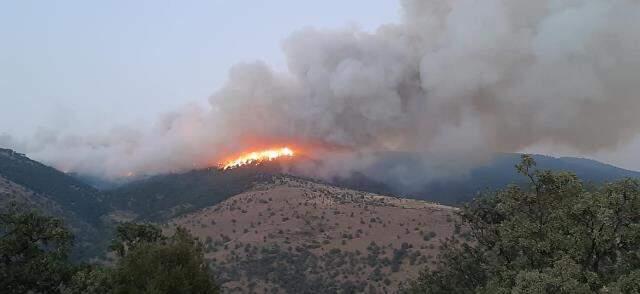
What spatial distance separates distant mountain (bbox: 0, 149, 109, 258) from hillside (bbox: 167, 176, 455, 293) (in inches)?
521

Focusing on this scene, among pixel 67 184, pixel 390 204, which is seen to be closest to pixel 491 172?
pixel 390 204

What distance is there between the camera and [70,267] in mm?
23484

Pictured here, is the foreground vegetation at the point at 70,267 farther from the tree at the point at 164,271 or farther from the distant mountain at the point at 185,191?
the distant mountain at the point at 185,191

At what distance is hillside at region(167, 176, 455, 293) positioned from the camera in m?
57.1

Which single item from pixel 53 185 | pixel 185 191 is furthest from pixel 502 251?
pixel 53 185

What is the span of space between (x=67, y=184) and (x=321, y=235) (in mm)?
65377

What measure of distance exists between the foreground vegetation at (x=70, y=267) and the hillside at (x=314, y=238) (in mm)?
29467

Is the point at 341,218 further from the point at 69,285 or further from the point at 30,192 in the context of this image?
the point at 69,285

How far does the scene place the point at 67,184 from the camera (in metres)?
115

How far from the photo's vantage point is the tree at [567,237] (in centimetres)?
1437

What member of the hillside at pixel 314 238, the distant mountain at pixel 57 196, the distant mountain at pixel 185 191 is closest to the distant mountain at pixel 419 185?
the distant mountain at pixel 185 191

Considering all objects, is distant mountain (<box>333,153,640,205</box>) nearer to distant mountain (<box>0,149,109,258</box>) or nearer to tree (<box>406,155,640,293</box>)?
distant mountain (<box>0,149,109,258</box>)

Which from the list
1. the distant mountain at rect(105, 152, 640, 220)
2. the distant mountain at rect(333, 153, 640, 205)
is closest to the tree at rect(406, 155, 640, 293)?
the distant mountain at rect(105, 152, 640, 220)

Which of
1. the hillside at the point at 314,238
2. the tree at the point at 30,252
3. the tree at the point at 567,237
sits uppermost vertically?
the tree at the point at 567,237
